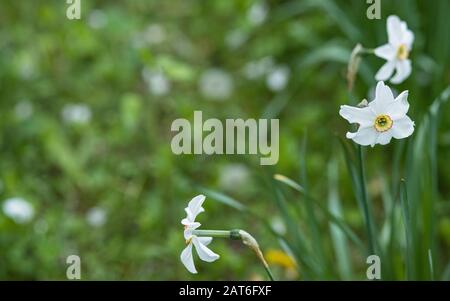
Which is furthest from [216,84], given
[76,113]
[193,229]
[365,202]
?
[193,229]

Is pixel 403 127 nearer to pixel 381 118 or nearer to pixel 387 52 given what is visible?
pixel 381 118

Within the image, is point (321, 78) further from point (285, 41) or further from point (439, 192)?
point (439, 192)

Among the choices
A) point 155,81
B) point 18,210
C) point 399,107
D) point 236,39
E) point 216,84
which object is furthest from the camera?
point 236,39

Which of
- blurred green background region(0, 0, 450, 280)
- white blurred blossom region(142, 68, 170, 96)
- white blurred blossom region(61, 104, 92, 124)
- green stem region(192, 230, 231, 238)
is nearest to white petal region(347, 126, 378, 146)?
green stem region(192, 230, 231, 238)

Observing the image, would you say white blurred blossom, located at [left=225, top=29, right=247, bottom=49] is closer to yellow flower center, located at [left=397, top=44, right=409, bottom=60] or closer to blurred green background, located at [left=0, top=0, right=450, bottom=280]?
blurred green background, located at [left=0, top=0, right=450, bottom=280]

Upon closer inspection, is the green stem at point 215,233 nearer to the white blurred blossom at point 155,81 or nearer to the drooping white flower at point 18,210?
the drooping white flower at point 18,210
